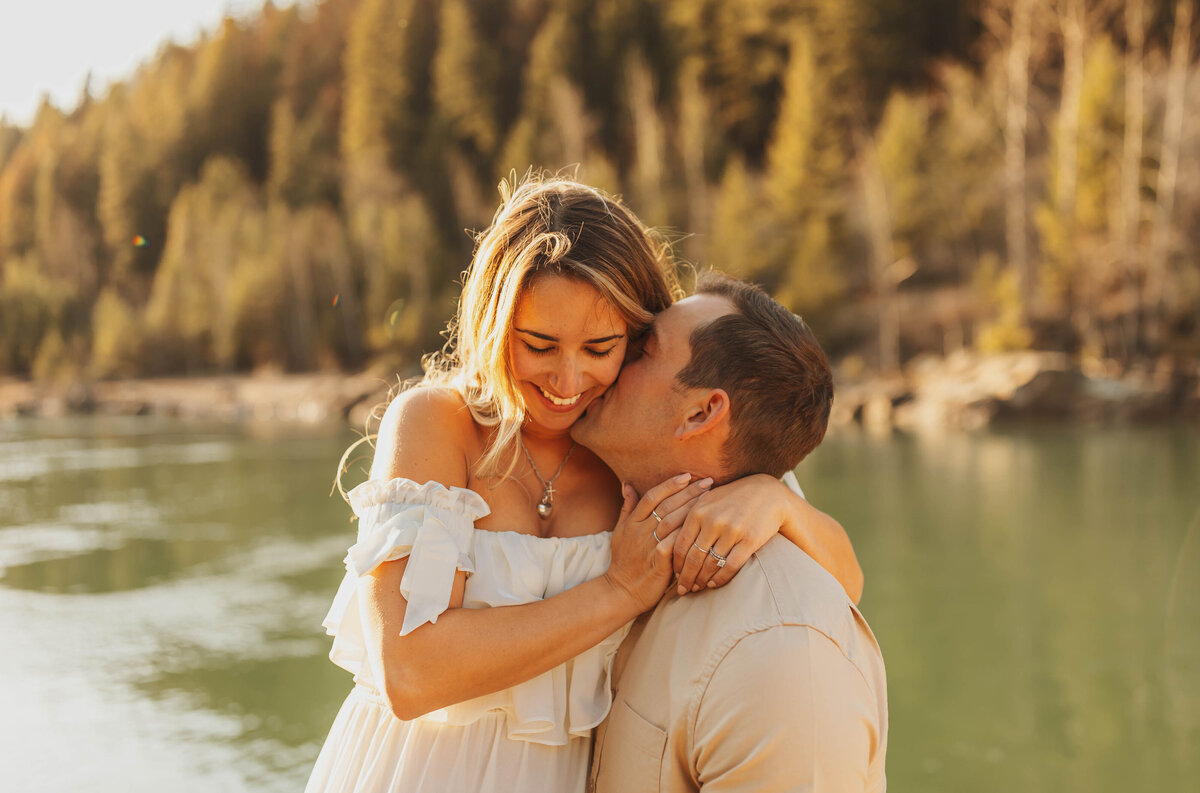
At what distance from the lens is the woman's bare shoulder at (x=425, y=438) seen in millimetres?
1931

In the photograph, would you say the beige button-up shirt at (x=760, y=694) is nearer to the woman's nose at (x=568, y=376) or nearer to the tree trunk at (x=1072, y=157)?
the woman's nose at (x=568, y=376)

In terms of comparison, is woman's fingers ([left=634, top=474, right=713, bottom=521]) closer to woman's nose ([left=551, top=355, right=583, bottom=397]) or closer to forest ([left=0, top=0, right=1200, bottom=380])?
woman's nose ([left=551, top=355, right=583, bottom=397])

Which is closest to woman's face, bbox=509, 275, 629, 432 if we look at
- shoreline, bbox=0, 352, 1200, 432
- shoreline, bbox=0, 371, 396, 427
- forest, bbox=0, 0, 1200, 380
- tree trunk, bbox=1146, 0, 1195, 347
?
forest, bbox=0, 0, 1200, 380

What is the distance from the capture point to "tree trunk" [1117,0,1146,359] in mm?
26438

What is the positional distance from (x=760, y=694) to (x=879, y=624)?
6.25 meters

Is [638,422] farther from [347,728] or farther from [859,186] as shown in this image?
[859,186]

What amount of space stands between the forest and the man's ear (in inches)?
472

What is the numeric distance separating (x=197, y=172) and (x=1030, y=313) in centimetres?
5648

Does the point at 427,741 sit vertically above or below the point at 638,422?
below

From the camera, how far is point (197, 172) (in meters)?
67.0

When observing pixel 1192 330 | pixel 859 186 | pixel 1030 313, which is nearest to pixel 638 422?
pixel 1030 313

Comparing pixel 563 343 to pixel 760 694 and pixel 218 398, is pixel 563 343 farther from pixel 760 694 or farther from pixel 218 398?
pixel 218 398

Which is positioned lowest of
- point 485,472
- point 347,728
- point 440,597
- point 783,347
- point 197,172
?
point 347,728

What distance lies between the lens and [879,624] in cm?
741
